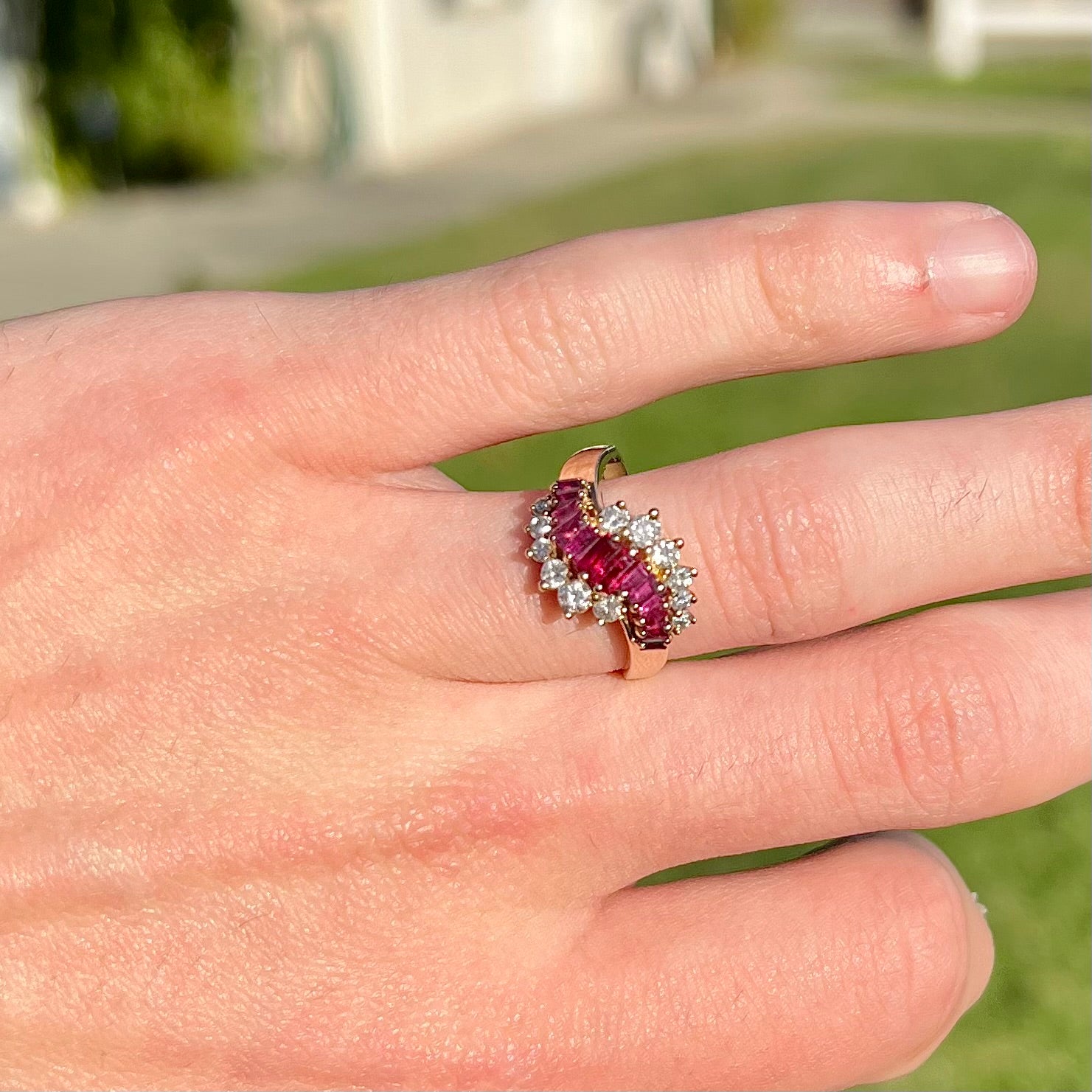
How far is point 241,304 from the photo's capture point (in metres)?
1.52

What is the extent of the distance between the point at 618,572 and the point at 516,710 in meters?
0.20

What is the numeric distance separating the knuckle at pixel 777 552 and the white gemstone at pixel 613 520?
99 millimetres

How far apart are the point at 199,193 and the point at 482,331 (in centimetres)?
804

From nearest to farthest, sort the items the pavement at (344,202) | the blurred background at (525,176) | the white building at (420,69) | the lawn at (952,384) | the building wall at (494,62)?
1. the lawn at (952,384)
2. the blurred background at (525,176)
3. the pavement at (344,202)
4. the white building at (420,69)
5. the building wall at (494,62)

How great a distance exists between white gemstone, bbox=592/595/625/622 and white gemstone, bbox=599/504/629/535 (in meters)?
0.07

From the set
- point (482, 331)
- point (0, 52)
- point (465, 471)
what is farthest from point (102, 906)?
point (0, 52)

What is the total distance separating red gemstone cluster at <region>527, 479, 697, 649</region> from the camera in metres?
1.38

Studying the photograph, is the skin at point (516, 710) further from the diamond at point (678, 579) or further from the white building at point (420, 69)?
the white building at point (420, 69)

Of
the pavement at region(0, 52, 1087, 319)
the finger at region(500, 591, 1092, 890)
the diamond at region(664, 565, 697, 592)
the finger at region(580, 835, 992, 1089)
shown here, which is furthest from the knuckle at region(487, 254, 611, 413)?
the pavement at region(0, 52, 1087, 319)

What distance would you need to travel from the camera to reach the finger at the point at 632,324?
4.58ft

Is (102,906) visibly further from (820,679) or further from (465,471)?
(465,471)

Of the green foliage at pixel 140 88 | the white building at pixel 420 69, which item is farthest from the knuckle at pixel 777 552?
the white building at pixel 420 69

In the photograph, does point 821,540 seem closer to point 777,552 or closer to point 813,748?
point 777,552

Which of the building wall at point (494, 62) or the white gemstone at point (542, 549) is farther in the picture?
the building wall at point (494, 62)
